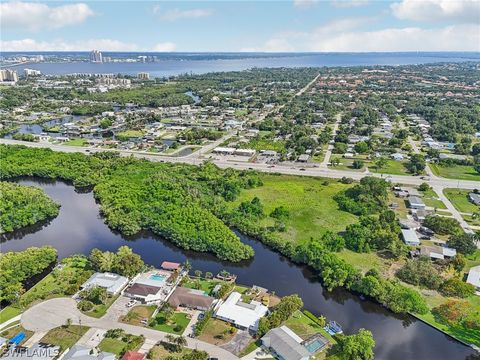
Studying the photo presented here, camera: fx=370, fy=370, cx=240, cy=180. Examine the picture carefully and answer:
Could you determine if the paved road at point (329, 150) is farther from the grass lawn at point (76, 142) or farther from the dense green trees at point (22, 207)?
the grass lawn at point (76, 142)

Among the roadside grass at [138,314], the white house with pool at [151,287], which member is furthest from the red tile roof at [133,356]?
the white house with pool at [151,287]

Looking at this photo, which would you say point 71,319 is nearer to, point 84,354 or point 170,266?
point 84,354

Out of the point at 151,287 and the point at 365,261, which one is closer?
the point at 151,287

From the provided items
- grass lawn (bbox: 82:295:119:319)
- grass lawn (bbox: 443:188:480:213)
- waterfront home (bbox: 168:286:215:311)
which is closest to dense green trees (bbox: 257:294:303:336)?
waterfront home (bbox: 168:286:215:311)

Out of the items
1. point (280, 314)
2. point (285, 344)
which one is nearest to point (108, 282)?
point (280, 314)

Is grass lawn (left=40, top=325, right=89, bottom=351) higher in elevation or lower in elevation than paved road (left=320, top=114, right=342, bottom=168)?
lower

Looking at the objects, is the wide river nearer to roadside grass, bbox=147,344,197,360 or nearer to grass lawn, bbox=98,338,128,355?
roadside grass, bbox=147,344,197,360
